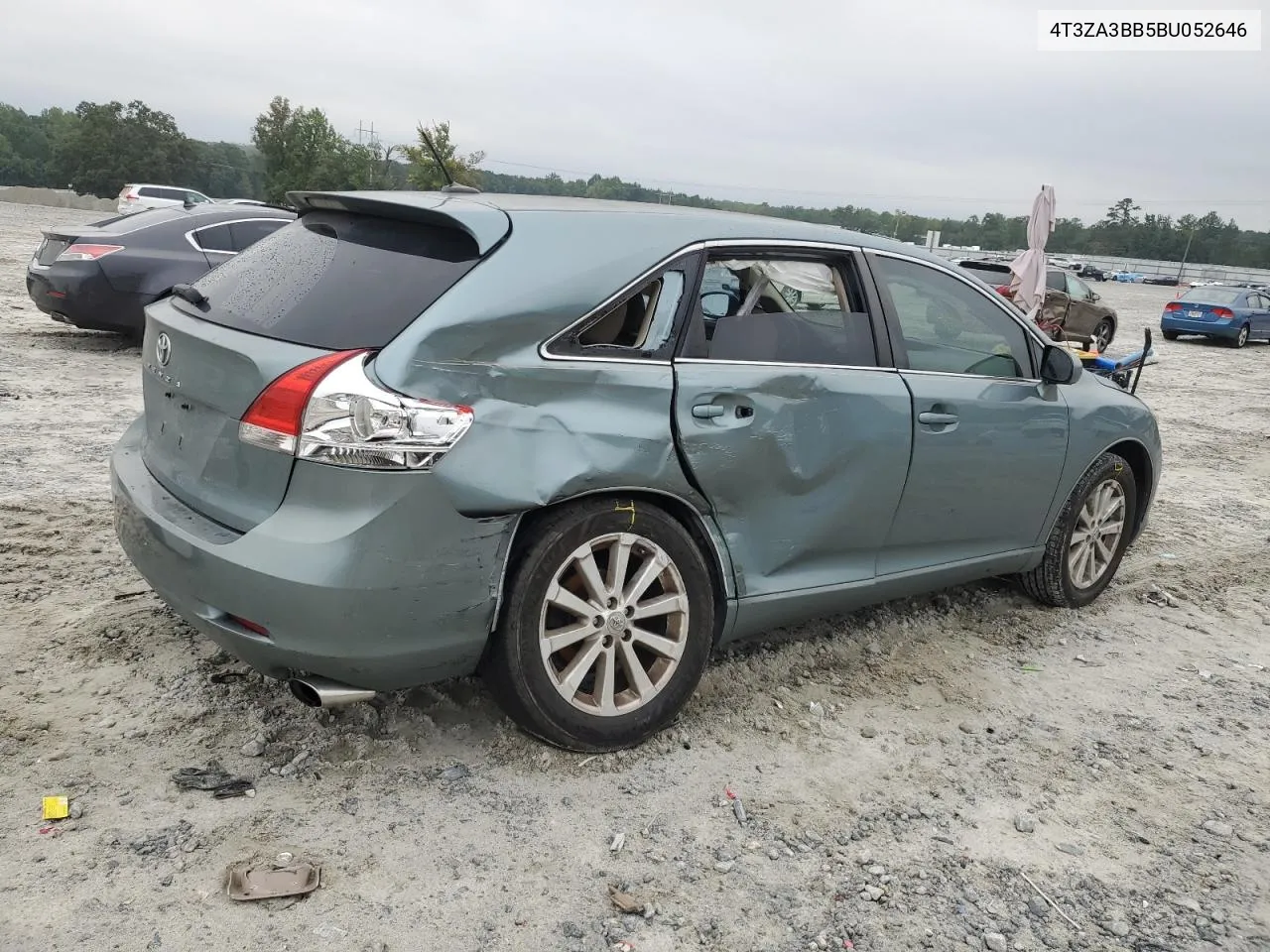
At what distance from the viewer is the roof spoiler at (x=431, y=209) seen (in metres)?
3.06

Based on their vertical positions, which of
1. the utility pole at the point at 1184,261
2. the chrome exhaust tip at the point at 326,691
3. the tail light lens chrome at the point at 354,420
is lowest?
the chrome exhaust tip at the point at 326,691

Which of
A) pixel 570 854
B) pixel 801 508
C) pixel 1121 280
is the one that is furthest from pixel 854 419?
pixel 1121 280

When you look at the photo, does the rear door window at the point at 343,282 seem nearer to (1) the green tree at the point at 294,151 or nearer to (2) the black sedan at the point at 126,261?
(2) the black sedan at the point at 126,261

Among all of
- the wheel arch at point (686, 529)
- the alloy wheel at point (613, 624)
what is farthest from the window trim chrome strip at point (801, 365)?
the alloy wheel at point (613, 624)

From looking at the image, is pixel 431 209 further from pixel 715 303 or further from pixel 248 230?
pixel 248 230

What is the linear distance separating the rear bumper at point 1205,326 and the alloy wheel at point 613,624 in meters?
24.9

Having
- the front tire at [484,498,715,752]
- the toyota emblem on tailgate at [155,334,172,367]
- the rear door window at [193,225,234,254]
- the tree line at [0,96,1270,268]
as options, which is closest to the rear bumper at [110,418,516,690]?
the front tire at [484,498,715,752]

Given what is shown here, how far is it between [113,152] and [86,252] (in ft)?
290

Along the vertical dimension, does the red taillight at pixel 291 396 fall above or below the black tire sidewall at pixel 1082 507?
above

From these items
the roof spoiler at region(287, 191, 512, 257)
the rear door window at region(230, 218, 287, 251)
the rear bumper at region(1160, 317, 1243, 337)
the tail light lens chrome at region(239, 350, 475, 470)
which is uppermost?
the roof spoiler at region(287, 191, 512, 257)

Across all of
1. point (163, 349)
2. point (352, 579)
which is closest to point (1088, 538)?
point (352, 579)

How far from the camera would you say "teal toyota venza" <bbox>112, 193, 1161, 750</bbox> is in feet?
9.09

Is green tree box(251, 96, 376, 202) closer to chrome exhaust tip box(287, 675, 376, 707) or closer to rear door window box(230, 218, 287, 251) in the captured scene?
rear door window box(230, 218, 287, 251)

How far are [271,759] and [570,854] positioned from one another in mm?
987
